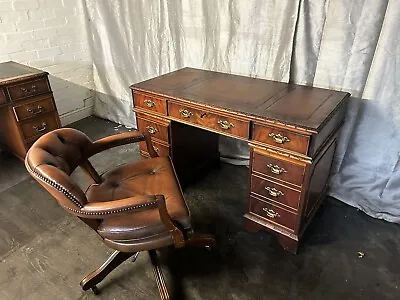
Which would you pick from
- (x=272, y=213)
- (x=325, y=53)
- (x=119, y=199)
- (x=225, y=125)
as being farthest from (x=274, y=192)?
(x=325, y=53)

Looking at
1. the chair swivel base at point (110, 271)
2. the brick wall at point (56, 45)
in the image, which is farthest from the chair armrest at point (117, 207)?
the brick wall at point (56, 45)

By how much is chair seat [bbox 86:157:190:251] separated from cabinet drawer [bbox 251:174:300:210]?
44 centimetres

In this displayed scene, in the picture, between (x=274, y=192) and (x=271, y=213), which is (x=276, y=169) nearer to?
(x=274, y=192)

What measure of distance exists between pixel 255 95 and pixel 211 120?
0.94 ft

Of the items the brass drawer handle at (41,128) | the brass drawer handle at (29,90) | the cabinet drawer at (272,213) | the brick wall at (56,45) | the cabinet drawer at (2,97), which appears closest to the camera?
the cabinet drawer at (272,213)

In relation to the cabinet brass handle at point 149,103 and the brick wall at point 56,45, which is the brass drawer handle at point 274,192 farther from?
the brick wall at point 56,45

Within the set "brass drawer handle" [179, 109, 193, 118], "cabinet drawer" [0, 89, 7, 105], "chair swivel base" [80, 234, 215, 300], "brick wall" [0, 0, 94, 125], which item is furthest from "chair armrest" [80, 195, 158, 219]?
"brick wall" [0, 0, 94, 125]

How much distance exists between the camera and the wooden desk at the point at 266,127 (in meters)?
1.44

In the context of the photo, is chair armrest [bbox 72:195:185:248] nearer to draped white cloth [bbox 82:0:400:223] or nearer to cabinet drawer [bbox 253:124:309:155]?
cabinet drawer [bbox 253:124:309:155]

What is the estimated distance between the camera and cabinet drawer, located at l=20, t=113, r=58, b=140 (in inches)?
94.5

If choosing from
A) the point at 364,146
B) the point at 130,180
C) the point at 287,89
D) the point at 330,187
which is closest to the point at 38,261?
the point at 130,180

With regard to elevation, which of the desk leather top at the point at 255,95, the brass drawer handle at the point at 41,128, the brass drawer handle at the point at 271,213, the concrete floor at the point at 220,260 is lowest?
the concrete floor at the point at 220,260

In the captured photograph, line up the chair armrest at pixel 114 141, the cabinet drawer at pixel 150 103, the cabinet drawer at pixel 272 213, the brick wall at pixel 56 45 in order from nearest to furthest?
1. the chair armrest at pixel 114 141
2. the cabinet drawer at pixel 272 213
3. the cabinet drawer at pixel 150 103
4. the brick wall at pixel 56 45

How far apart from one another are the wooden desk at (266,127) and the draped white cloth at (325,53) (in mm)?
184
